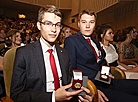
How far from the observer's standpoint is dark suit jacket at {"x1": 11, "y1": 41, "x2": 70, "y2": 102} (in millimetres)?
931

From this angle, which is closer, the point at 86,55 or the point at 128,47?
the point at 86,55

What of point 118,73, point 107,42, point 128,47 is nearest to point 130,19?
point 128,47

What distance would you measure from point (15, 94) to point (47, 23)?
64 centimetres

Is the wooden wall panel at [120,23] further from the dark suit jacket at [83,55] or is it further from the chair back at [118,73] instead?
the dark suit jacket at [83,55]

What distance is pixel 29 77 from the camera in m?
0.97

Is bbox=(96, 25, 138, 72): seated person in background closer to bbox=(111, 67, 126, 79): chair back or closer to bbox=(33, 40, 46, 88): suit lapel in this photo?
bbox=(111, 67, 126, 79): chair back

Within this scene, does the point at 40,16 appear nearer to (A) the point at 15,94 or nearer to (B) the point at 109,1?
(A) the point at 15,94

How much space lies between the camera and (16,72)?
95 centimetres

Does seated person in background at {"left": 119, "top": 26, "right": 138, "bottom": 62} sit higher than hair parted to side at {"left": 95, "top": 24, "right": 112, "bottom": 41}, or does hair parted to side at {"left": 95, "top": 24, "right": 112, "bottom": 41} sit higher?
hair parted to side at {"left": 95, "top": 24, "right": 112, "bottom": 41}

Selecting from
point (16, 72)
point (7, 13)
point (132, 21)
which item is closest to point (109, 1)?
point (132, 21)

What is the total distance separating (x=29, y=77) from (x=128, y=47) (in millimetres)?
2697

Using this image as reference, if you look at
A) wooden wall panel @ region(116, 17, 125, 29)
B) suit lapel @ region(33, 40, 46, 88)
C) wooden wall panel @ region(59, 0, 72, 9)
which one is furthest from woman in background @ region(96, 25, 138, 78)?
wooden wall panel @ region(59, 0, 72, 9)

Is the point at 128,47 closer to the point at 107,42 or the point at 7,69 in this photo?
the point at 107,42

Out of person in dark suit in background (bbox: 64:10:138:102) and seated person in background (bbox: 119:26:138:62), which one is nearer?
person in dark suit in background (bbox: 64:10:138:102)
